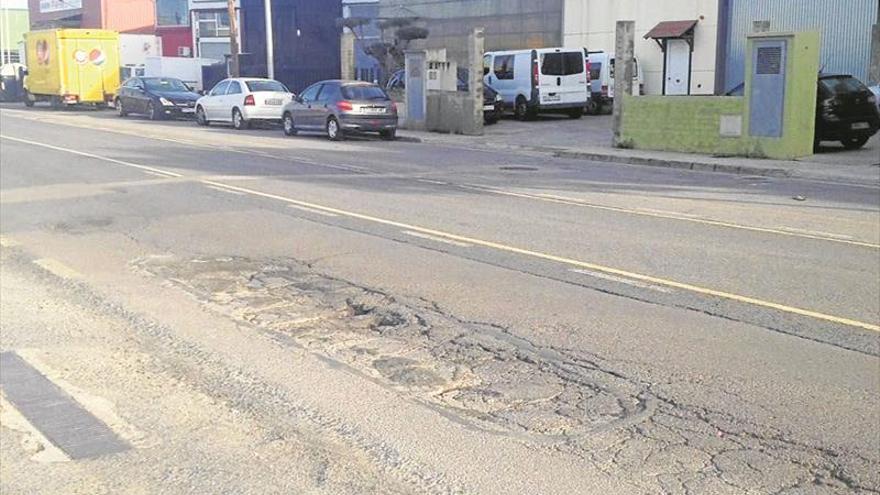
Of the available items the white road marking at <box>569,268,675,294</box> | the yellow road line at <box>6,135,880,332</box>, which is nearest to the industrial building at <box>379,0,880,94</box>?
the yellow road line at <box>6,135,880,332</box>

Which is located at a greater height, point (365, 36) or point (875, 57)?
point (365, 36)

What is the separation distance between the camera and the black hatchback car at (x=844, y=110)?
66.8 feet

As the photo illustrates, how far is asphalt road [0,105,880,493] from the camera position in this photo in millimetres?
4434

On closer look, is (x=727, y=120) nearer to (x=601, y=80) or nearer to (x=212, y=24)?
(x=601, y=80)

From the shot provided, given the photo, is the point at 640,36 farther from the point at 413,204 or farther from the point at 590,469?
the point at 590,469

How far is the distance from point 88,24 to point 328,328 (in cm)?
7617

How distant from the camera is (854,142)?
21328 mm

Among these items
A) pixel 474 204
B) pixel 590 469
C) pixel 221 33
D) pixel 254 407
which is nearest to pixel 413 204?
pixel 474 204

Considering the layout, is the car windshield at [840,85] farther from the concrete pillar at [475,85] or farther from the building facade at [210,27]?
the building facade at [210,27]

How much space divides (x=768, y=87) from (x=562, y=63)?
1198 centimetres

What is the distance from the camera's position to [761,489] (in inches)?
162

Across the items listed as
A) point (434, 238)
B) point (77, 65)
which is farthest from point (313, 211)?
point (77, 65)

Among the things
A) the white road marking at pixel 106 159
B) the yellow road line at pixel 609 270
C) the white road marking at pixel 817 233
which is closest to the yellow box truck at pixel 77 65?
the white road marking at pixel 106 159

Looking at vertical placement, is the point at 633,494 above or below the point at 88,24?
below
